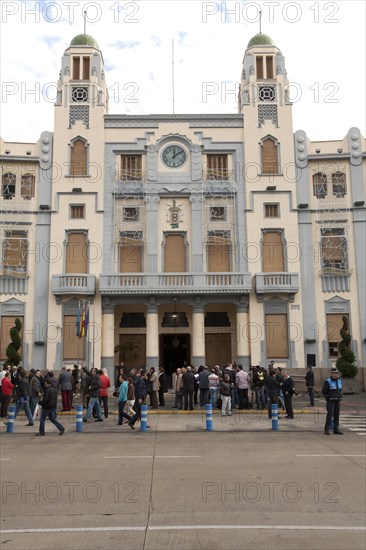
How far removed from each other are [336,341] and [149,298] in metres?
11.2

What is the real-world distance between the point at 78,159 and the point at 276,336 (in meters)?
16.1

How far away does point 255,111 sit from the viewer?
33312mm

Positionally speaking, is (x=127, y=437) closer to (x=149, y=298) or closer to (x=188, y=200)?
(x=149, y=298)

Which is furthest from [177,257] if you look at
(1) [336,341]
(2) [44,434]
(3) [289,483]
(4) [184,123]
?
(3) [289,483]

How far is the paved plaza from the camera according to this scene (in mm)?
6754

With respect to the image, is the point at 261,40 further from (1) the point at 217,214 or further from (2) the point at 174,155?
(1) the point at 217,214

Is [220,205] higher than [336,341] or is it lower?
higher

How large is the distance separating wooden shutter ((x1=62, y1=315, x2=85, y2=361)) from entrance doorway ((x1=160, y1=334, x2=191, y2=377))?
5041mm

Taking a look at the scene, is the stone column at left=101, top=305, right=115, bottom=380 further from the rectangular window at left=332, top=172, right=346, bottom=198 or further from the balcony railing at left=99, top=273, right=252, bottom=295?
the rectangular window at left=332, top=172, right=346, bottom=198

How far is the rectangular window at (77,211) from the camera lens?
32.1 metres

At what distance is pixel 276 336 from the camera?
101 feet

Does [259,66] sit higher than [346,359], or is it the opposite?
[259,66]

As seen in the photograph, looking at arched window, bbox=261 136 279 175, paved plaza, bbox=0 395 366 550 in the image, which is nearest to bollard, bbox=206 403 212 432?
paved plaza, bbox=0 395 366 550

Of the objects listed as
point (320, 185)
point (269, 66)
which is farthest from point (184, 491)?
point (269, 66)
